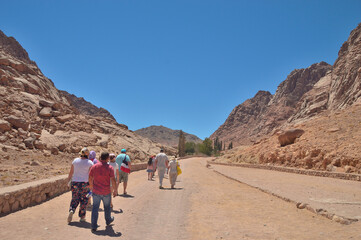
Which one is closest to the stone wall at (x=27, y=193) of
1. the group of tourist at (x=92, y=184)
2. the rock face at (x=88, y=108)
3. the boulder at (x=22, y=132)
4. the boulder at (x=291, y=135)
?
the group of tourist at (x=92, y=184)

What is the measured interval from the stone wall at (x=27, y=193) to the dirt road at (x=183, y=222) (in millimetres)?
339

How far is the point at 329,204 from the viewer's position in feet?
29.6

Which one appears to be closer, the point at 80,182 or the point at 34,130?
the point at 80,182

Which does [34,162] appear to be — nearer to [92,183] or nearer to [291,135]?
[92,183]

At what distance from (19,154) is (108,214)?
18.8 m

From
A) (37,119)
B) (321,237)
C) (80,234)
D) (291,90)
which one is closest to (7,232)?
(80,234)

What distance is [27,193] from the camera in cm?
809

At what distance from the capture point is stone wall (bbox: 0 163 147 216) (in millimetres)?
7078

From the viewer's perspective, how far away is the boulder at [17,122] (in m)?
25.5

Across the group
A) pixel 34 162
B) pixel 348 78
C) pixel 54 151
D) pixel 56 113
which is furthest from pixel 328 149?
pixel 348 78

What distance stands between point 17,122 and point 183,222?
80.6 ft

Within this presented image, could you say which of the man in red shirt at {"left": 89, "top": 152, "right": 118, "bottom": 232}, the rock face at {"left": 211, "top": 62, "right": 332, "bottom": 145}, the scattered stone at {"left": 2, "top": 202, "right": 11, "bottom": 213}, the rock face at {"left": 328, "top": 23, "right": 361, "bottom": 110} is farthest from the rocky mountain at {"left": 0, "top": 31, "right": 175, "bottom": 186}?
the rock face at {"left": 211, "top": 62, "right": 332, "bottom": 145}

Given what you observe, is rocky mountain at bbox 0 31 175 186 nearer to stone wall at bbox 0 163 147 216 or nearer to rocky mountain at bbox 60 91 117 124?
stone wall at bbox 0 163 147 216

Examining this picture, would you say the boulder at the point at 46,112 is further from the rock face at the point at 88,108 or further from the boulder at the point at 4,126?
the rock face at the point at 88,108
